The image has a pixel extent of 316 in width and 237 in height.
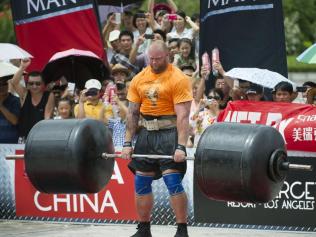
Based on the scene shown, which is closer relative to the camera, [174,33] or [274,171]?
[274,171]

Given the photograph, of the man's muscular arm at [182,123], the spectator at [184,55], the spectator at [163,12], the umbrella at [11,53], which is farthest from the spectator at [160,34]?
the man's muscular arm at [182,123]

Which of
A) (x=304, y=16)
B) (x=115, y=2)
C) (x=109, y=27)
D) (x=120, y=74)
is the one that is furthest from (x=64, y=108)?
(x=304, y=16)

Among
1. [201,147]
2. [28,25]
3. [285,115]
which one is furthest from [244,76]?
[28,25]

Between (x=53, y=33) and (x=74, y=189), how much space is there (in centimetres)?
488

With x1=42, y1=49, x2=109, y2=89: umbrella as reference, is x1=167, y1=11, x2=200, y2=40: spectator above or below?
above

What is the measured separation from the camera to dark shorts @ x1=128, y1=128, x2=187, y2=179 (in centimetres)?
1127

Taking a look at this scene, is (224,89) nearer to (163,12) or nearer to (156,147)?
(156,147)

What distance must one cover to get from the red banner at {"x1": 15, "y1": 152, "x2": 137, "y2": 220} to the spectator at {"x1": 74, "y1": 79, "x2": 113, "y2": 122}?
0.85 meters

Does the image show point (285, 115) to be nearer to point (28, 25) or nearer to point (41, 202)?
point (41, 202)

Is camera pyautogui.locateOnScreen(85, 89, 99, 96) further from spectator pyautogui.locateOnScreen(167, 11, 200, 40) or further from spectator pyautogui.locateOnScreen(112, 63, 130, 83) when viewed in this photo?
spectator pyautogui.locateOnScreen(167, 11, 200, 40)

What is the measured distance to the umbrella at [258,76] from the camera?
12727 mm

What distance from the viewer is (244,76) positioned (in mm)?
12797

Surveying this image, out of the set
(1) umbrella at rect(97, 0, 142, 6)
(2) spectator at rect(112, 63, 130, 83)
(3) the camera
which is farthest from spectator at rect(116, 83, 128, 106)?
(1) umbrella at rect(97, 0, 142, 6)

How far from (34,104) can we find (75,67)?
1.50m
